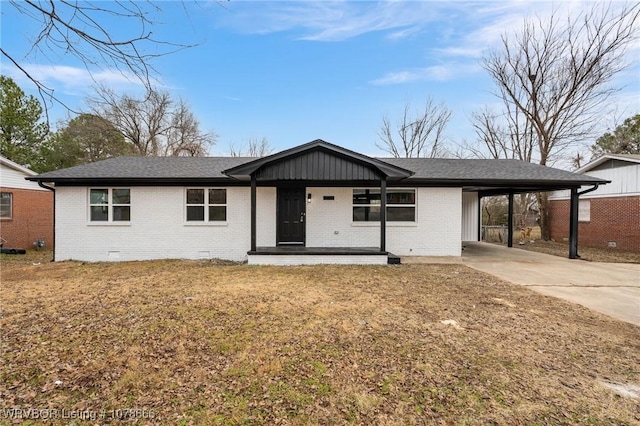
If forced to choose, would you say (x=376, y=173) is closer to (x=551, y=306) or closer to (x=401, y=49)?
(x=551, y=306)

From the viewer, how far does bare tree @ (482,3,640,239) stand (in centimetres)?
1617

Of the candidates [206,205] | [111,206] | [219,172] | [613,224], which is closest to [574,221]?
[613,224]

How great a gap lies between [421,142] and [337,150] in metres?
20.1

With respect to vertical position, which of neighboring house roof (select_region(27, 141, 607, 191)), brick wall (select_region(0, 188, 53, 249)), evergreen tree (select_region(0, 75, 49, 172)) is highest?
evergreen tree (select_region(0, 75, 49, 172))

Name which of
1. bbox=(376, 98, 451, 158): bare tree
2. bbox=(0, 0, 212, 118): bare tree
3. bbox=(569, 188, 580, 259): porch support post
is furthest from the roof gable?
bbox=(376, 98, 451, 158): bare tree

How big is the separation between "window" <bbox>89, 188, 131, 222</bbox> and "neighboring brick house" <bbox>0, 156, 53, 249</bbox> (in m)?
7.29

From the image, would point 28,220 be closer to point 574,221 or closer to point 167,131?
point 167,131

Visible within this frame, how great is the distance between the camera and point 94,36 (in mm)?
2680

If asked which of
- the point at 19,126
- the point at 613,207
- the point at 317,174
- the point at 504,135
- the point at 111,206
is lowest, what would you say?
the point at 111,206

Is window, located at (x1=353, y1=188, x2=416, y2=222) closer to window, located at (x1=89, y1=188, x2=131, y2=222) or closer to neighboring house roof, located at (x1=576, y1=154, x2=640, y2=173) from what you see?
window, located at (x1=89, y1=188, x2=131, y2=222)

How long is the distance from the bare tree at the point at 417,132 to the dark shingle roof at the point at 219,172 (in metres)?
14.8

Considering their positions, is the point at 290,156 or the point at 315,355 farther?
the point at 290,156

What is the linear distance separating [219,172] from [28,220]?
39.8 feet

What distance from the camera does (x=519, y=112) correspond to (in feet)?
67.5
